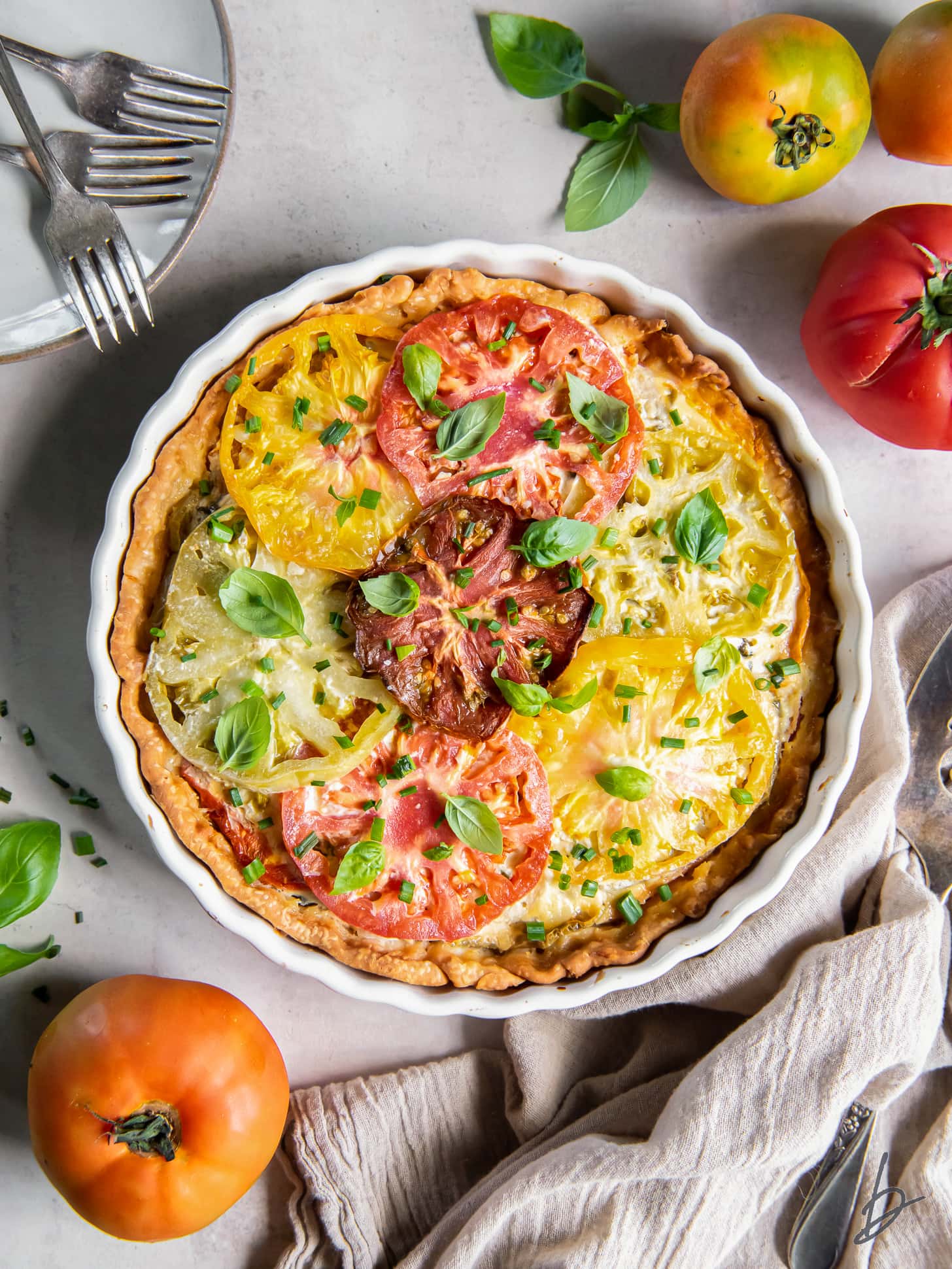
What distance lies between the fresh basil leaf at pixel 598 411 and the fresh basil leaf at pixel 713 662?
0.54 meters

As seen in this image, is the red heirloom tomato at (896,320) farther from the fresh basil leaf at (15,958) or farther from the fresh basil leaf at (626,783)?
the fresh basil leaf at (15,958)

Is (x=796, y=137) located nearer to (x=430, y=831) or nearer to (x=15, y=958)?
(x=430, y=831)

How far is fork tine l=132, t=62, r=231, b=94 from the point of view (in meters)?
2.53

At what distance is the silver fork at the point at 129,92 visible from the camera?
2521 mm

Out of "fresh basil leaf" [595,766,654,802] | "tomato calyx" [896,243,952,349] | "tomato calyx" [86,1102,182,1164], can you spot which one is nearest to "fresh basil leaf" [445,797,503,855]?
"fresh basil leaf" [595,766,654,802]

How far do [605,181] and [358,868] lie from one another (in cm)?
200

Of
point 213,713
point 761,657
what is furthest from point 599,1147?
point 213,713

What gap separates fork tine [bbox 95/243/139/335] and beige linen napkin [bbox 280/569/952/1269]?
2192 mm

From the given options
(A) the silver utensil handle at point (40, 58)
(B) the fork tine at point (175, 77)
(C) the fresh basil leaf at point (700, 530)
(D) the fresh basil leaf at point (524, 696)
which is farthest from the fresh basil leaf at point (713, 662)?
(A) the silver utensil handle at point (40, 58)

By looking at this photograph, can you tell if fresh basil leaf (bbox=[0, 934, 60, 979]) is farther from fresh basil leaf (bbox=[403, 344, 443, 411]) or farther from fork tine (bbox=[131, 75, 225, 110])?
fork tine (bbox=[131, 75, 225, 110])

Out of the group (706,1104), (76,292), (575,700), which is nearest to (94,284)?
(76,292)

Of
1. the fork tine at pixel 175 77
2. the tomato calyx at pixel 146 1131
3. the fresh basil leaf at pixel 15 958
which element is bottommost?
the tomato calyx at pixel 146 1131

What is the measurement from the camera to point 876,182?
121 inches

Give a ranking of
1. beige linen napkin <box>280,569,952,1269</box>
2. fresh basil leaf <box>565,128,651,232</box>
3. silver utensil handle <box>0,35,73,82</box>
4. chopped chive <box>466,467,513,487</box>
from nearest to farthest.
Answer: chopped chive <box>466,467,513,487</box>
silver utensil handle <box>0,35,73,82</box>
beige linen napkin <box>280,569,952,1269</box>
fresh basil leaf <box>565,128,651,232</box>
